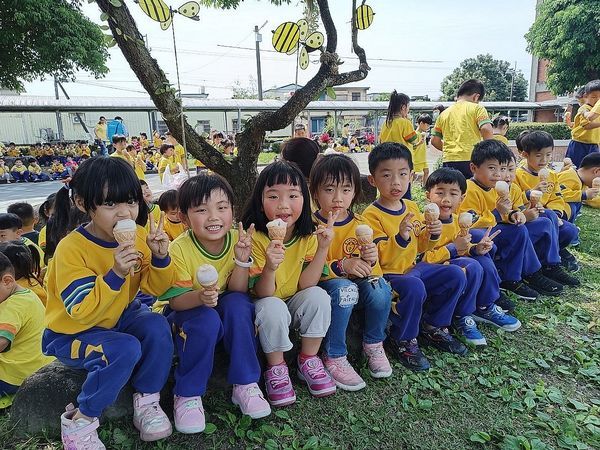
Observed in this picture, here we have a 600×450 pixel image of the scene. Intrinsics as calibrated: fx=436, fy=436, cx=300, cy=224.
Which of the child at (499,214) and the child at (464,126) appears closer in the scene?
the child at (499,214)

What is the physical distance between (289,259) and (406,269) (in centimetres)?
88

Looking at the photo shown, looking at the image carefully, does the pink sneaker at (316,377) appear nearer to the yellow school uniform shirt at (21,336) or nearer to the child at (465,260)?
the child at (465,260)

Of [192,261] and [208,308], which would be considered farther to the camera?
[192,261]

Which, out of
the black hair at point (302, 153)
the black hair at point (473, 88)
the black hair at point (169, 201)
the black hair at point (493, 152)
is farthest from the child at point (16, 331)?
the black hair at point (473, 88)

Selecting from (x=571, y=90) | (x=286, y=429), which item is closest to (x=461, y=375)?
(x=286, y=429)

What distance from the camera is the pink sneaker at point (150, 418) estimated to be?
197 cm

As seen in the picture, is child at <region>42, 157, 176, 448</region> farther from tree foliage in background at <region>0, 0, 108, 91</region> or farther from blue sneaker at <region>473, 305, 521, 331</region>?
tree foliage in background at <region>0, 0, 108, 91</region>

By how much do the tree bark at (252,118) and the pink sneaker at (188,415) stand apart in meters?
2.90

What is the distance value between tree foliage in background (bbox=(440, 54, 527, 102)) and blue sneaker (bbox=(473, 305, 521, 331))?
52640 millimetres

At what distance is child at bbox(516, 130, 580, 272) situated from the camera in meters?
Result: 4.18

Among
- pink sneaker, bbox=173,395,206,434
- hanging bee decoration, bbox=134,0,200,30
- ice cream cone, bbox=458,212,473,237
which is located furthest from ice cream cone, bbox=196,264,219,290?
hanging bee decoration, bbox=134,0,200,30

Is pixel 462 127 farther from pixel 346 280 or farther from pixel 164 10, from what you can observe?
pixel 164 10

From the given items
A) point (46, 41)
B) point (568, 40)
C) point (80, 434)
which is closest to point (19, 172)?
point (46, 41)

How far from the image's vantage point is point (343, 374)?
8.19 feet
